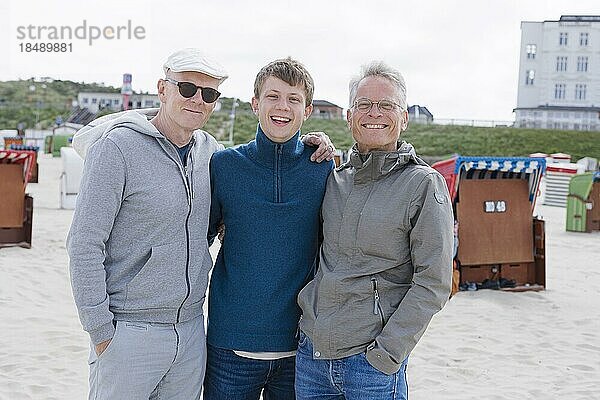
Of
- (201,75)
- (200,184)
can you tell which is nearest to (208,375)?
(200,184)

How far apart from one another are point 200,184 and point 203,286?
382 mm

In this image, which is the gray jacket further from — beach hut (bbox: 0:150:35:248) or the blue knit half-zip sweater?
beach hut (bbox: 0:150:35:248)

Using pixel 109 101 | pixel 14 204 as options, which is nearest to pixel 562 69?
pixel 109 101

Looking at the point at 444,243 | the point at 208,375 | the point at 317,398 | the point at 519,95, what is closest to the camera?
the point at 444,243

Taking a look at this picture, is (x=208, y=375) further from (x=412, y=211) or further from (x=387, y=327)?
(x=412, y=211)

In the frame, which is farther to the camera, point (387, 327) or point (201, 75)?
point (201, 75)

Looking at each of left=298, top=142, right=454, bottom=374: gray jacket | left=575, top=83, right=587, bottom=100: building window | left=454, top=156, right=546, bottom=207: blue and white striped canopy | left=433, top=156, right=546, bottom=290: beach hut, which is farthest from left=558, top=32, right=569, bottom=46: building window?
left=298, top=142, right=454, bottom=374: gray jacket

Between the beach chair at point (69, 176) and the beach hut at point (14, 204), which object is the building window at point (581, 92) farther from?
the beach hut at point (14, 204)

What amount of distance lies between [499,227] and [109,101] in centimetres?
7233

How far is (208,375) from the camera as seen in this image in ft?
8.98

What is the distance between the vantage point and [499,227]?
8141 mm

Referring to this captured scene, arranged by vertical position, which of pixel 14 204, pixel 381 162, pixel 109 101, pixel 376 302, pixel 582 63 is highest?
pixel 582 63

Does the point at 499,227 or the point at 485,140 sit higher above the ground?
the point at 485,140

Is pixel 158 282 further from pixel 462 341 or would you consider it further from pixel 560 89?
pixel 560 89
